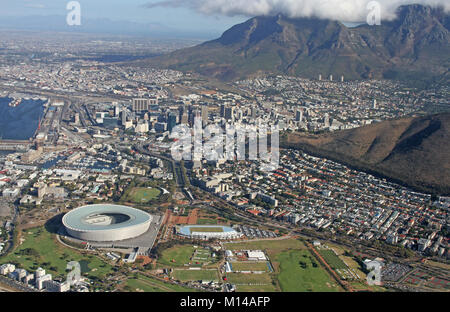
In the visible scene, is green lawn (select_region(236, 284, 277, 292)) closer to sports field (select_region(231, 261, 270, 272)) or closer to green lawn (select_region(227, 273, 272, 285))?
green lawn (select_region(227, 273, 272, 285))

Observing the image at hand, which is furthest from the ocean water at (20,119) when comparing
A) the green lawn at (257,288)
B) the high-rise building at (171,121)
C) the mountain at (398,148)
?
the green lawn at (257,288)

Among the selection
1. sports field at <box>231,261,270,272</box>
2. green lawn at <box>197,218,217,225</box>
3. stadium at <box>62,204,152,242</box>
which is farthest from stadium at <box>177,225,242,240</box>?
sports field at <box>231,261,270,272</box>

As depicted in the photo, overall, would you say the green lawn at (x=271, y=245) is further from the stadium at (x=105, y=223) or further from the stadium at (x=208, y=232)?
the stadium at (x=105, y=223)

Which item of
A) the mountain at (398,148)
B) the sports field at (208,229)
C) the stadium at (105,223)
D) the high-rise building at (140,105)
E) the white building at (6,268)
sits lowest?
the sports field at (208,229)

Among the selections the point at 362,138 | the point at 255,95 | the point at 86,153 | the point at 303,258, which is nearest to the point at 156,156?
the point at 86,153

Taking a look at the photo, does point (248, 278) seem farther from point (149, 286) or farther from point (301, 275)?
point (149, 286)

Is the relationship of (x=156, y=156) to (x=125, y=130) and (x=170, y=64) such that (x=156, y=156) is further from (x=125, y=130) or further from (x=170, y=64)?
(x=170, y=64)
